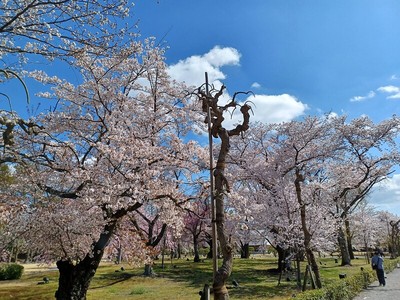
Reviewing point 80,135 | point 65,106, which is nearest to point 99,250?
point 80,135

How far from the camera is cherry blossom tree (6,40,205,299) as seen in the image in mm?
9711

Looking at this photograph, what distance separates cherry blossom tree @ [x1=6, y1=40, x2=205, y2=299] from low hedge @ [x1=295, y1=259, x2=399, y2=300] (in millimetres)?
4993

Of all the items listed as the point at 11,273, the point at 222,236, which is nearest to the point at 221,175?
the point at 222,236

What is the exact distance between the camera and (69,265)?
443 inches

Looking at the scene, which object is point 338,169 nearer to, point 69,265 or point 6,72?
point 69,265

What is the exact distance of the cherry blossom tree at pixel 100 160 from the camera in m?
9.71

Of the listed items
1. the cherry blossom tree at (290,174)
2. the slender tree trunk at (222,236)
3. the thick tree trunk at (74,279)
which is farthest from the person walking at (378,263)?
the thick tree trunk at (74,279)

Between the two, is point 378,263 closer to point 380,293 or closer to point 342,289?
point 380,293

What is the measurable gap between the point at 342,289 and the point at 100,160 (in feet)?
33.1

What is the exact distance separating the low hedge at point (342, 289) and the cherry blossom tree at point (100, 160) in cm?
499

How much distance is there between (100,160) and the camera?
1091 cm

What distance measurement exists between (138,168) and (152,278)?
15016mm

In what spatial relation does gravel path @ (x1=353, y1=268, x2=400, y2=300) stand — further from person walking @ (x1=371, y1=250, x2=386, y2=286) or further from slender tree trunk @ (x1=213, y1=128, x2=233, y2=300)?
slender tree trunk @ (x1=213, y1=128, x2=233, y2=300)

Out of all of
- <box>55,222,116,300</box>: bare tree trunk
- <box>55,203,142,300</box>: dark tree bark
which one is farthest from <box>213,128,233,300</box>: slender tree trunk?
<box>55,222,116,300</box>: bare tree trunk
